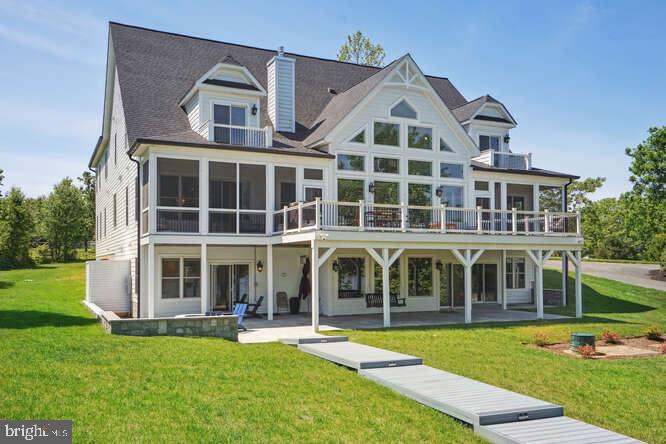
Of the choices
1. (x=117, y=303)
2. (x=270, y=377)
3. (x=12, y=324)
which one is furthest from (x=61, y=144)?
(x=270, y=377)

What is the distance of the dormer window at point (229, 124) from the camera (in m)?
19.7

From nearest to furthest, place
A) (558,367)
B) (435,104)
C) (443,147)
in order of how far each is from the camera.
Result: 1. (558,367)
2. (435,104)
3. (443,147)

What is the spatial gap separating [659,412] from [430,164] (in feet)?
47.6

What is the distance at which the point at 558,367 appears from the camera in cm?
1192

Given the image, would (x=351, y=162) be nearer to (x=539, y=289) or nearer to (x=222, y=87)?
(x=222, y=87)

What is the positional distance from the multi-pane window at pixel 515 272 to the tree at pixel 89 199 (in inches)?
1388

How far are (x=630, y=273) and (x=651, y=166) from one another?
706cm

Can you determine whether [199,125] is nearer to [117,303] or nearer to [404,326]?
[117,303]

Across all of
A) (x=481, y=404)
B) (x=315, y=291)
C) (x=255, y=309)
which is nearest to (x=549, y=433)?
(x=481, y=404)

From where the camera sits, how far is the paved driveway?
30753 mm

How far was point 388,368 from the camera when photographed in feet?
35.6

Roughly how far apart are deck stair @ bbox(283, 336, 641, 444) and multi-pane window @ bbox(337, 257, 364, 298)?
9.75 meters

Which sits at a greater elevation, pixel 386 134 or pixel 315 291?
pixel 386 134

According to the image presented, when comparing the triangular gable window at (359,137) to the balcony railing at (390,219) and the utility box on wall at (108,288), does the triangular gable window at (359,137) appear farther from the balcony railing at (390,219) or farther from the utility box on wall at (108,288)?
the utility box on wall at (108,288)
